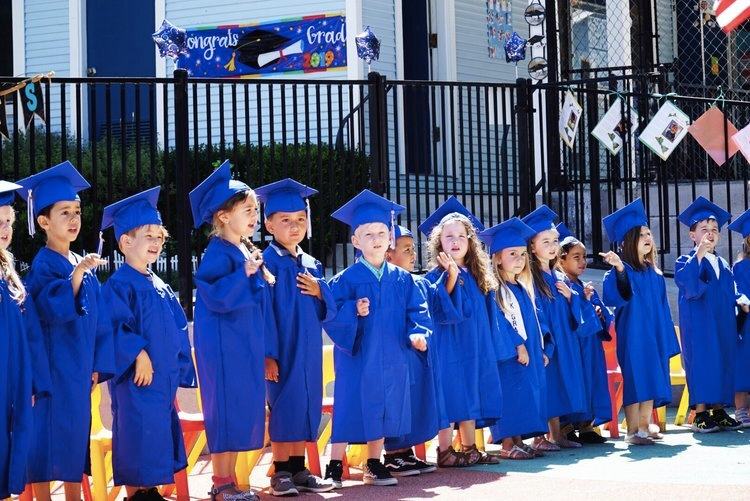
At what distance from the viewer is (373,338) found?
7.84m

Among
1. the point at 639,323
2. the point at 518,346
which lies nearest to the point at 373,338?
the point at 518,346

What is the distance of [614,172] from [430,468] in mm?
5467

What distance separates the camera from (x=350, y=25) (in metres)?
16.5

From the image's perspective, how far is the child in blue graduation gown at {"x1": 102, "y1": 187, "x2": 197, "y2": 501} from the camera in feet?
22.8

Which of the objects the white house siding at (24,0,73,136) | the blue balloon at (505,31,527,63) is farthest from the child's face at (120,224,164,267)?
the white house siding at (24,0,73,136)

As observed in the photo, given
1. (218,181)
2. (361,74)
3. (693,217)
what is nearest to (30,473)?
(218,181)

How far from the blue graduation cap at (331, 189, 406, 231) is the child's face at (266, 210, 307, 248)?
1.23 feet

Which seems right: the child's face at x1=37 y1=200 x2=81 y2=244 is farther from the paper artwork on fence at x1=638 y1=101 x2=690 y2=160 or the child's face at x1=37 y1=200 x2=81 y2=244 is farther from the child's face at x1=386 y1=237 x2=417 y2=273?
the paper artwork on fence at x1=638 y1=101 x2=690 y2=160

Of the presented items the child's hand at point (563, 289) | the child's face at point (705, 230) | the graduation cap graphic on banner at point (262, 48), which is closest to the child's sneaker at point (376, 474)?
the child's hand at point (563, 289)

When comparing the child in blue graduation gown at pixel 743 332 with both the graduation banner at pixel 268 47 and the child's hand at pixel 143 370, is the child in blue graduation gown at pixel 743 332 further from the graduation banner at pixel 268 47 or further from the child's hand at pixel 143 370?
the graduation banner at pixel 268 47

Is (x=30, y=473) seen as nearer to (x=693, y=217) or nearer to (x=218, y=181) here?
(x=218, y=181)

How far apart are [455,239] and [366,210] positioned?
851mm

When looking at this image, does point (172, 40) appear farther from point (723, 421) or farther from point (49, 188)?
point (723, 421)

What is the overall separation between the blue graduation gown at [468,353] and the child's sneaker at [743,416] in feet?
8.30
